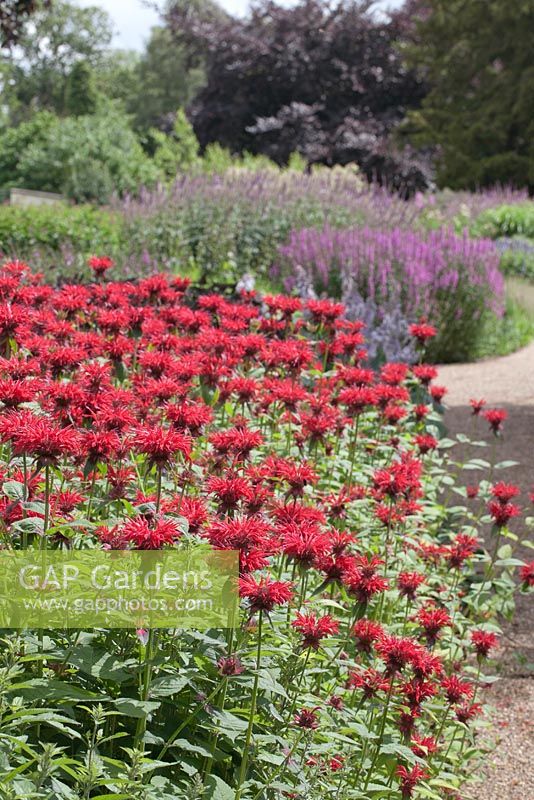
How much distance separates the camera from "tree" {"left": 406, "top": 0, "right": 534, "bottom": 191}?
2647cm

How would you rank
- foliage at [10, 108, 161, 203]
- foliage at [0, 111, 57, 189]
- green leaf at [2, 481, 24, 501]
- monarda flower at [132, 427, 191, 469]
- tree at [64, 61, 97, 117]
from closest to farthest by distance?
monarda flower at [132, 427, 191, 469]
green leaf at [2, 481, 24, 501]
foliage at [10, 108, 161, 203]
foliage at [0, 111, 57, 189]
tree at [64, 61, 97, 117]

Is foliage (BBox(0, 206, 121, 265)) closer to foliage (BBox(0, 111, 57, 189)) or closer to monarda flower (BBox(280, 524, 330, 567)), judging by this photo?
monarda flower (BBox(280, 524, 330, 567))

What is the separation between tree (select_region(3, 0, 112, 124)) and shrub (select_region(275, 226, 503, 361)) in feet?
189

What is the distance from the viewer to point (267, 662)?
83.4 inches

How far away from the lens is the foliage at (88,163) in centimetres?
2044

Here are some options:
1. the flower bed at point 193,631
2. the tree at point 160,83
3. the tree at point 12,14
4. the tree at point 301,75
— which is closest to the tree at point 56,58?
the tree at point 160,83

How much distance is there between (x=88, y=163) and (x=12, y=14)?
5.98 metres

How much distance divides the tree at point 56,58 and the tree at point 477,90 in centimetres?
4030

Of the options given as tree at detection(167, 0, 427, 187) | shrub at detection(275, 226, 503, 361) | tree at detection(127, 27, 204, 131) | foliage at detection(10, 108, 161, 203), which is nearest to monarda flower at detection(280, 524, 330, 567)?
shrub at detection(275, 226, 503, 361)

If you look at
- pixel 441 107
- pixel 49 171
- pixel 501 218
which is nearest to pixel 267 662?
pixel 501 218

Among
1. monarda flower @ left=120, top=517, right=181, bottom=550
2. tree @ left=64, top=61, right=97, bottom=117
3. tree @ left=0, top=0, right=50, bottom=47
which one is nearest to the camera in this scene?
monarda flower @ left=120, top=517, right=181, bottom=550

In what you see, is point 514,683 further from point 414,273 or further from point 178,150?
point 178,150

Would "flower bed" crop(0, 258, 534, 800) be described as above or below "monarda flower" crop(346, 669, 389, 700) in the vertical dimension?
above

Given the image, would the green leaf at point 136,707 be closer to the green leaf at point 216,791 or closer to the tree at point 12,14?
the green leaf at point 216,791
